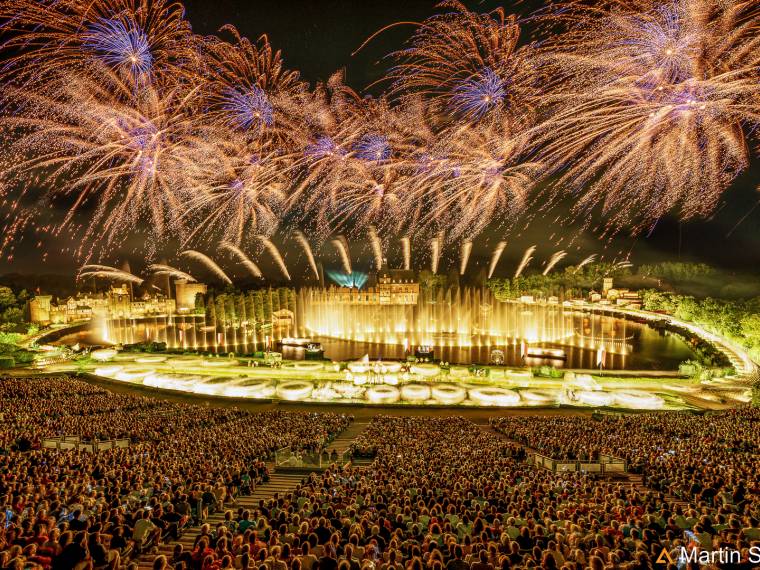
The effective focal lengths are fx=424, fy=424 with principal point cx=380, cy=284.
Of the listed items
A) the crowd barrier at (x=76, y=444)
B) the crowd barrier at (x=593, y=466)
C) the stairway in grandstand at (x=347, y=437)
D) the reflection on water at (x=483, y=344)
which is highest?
the crowd barrier at (x=76, y=444)

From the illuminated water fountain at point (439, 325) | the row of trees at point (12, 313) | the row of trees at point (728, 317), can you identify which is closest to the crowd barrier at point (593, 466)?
the row of trees at point (728, 317)

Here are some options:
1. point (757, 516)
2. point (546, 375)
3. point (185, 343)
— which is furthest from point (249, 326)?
point (757, 516)

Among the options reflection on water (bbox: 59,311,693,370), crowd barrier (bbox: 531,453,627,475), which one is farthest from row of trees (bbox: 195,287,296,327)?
crowd barrier (bbox: 531,453,627,475)

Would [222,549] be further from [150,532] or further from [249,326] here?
[249,326]

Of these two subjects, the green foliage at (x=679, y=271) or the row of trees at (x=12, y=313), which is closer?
the row of trees at (x=12, y=313)

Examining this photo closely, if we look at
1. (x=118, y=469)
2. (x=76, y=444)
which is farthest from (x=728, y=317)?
(x=76, y=444)

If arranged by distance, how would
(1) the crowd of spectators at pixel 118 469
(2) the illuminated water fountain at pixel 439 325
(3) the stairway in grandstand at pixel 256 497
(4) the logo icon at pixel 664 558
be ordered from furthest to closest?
(2) the illuminated water fountain at pixel 439 325 < (3) the stairway in grandstand at pixel 256 497 < (1) the crowd of spectators at pixel 118 469 < (4) the logo icon at pixel 664 558

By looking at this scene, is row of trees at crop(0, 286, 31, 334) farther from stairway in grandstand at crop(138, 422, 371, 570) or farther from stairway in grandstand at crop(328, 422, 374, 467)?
stairway in grandstand at crop(138, 422, 371, 570)

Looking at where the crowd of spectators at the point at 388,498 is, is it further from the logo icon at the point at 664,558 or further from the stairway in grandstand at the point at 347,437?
the stairway in grandstand at the point at 347,437
